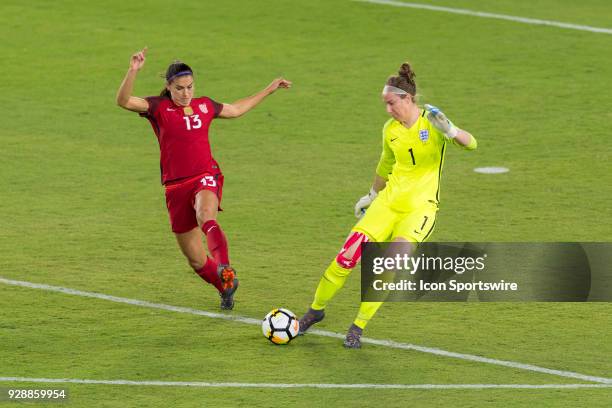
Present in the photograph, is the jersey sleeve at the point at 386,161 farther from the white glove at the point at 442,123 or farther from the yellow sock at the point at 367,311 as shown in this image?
the yellow sock at the point at 367,311

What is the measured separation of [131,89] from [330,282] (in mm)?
2467

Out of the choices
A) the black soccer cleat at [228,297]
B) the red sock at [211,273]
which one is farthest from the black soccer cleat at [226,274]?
the red sock at [211,273]

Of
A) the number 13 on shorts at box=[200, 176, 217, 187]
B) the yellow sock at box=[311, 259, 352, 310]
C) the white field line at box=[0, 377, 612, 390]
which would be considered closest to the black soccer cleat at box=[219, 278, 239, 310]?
the number 13 on shorts at box=[200, 176, 217, 187]

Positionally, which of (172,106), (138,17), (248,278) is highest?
(138,17)

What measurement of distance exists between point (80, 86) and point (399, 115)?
11.6 m

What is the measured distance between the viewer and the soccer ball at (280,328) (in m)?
12.5

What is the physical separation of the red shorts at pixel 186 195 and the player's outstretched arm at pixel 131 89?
777 millimetres

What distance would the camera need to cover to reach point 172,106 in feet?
44.3

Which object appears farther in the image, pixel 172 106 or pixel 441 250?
pixel 441 250

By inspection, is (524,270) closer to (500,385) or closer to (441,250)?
(441,250)

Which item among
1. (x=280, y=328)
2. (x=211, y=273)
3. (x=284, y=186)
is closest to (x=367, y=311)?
(x=280, y=328)

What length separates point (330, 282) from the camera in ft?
41.2

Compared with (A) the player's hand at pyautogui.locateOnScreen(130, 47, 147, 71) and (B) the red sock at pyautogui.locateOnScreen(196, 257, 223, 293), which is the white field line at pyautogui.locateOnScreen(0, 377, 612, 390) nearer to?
(B) the red sock at pyautogui.locateOnScreen(196, 257, 223, 293)

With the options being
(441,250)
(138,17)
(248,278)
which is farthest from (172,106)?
(138,17)
